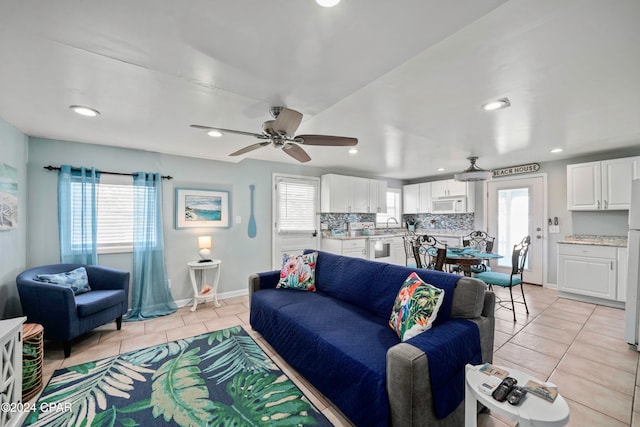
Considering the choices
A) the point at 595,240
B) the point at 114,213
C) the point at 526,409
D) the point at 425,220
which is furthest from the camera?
the point at 425,220

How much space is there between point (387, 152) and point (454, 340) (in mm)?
3062

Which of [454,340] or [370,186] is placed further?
[370,186]

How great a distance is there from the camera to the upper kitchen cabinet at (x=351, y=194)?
5.27 meters

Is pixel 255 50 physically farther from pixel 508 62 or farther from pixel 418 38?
pixel 508 62

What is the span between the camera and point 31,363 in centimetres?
202

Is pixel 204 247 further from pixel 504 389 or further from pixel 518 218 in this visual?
pixel 518 218

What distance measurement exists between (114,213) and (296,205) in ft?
9.24

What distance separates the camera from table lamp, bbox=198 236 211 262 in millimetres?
3987

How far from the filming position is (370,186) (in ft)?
19.7

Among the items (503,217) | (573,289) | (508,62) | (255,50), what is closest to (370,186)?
(503,217)

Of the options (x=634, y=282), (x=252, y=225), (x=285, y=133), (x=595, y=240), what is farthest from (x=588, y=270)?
(x=252, y=225)

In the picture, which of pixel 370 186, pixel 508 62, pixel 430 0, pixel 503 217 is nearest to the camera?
pixel 430 0

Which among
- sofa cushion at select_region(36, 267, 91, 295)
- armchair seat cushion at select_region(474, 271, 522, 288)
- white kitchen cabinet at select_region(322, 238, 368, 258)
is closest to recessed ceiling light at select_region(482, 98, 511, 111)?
armchair seat cushion at select_region(474, 271, 522, 288)

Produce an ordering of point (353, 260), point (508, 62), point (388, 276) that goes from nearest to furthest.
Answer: point (508, 62), point (388, 276), point (353, 260)
